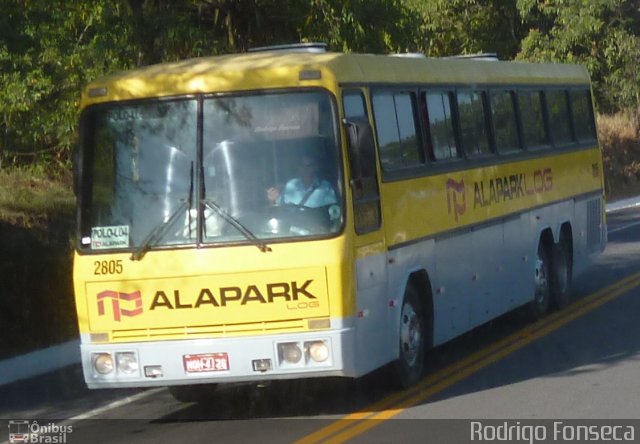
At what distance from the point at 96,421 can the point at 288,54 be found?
342cm

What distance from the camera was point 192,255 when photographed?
378 inches

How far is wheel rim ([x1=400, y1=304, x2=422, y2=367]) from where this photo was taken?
35.5 ft

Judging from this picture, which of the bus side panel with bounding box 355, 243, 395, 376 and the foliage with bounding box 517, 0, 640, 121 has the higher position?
the foliage with bounding box 517, 0, 640, 121

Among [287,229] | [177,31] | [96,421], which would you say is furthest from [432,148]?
[177,31]

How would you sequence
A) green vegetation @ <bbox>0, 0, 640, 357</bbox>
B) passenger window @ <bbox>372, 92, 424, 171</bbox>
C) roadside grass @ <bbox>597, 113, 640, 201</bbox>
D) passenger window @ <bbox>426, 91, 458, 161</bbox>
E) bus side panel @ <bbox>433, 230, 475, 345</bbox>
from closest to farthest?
1. passenger window @ <bbox>372, 92, 424, 171</bbox>
2. bus side panel @ <bbox>433, 230, 475, 345</bbox>
3. passenger window @ <bbox>426, 91, 458, 161</bbox>
4. green vegetation @ <bbox>0, 0, 640, 357</bbox>
5. roadside grass @ <bbox>597, 113, 640, 201</bbox>

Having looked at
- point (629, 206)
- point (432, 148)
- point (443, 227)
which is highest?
point (432, 148)

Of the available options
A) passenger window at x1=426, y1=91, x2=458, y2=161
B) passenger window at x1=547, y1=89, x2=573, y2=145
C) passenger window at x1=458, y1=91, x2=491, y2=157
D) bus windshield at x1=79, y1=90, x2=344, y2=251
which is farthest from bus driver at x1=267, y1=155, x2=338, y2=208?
passenger window at x1=547, y1=89, x2=573, y2=145

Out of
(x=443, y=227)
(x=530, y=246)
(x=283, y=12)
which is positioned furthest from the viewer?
(x=283, y=12)

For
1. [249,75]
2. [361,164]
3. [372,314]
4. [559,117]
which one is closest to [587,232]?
[559,117]

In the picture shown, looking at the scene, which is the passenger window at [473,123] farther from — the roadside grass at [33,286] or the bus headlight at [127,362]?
the roadside grass at [33,286]

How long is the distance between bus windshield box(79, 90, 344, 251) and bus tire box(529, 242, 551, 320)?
5.94 metres

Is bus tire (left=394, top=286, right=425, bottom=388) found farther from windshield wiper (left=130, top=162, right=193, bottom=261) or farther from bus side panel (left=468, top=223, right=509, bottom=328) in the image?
windshield wiper (left=130, top=162, right=193, bottom=261)

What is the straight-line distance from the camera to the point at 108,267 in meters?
9.82

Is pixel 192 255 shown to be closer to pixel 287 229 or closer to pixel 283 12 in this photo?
pixel 287 229
